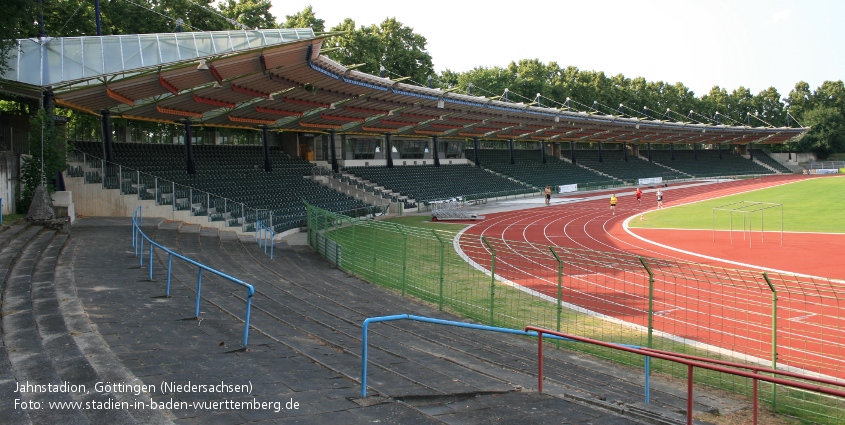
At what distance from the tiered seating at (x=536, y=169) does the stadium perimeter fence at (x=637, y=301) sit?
4662cm

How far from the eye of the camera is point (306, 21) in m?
62.7

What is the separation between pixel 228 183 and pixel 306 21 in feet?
111

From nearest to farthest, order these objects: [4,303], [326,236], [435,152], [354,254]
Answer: [4,303] → [354,254] → [326,236] → [435,152]

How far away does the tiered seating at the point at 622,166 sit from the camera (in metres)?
81.3

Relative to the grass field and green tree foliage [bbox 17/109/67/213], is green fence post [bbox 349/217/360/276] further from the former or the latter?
the grass field

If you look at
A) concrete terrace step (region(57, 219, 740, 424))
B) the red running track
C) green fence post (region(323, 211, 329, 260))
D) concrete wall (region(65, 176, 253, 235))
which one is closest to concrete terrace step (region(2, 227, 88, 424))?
concrete terrace step (region(57, 219, 740, 424))

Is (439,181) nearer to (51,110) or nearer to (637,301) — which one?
(51,110)

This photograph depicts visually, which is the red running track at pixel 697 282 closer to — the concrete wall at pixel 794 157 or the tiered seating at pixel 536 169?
the tiered seating at pixel 536 169

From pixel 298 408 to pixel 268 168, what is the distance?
1433 inches

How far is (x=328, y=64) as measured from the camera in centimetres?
3127

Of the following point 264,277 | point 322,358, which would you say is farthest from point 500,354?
point 264,277

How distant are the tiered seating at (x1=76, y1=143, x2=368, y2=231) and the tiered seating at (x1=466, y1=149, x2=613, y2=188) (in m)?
27.6

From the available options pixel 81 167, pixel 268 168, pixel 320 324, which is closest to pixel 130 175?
pixel 81 167

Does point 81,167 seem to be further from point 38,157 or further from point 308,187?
point 308,187
